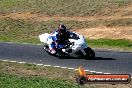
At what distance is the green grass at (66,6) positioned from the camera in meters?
48.2

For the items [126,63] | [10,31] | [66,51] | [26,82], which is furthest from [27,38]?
[26,82]

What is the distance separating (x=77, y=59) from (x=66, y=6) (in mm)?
25464

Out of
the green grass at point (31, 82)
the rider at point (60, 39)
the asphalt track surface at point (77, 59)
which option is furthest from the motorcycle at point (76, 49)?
the green grass at point (31, 82)

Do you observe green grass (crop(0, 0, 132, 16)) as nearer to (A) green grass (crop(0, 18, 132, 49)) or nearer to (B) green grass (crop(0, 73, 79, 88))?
(A) green grass (crop(0, 18, 132, 49))

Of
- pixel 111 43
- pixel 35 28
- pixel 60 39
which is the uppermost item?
Result: pixel 35 28

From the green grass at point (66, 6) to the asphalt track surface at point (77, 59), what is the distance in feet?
61.3

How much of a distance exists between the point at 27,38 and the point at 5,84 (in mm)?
16955

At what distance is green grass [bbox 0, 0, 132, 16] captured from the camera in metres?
48.2

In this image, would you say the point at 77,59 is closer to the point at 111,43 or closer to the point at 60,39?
the point at 60,39

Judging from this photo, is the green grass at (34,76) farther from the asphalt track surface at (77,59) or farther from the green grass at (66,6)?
the green grass at (66,6)

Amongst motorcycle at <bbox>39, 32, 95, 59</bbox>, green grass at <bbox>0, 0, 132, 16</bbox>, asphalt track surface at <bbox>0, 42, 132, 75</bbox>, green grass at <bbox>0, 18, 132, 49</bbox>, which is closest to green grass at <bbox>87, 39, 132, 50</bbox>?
green grass at <bbox>0, 18, 132, 49</bbox>

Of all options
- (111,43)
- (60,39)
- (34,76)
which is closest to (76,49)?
(60,39)

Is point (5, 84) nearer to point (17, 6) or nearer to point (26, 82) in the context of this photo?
point (26, 82)

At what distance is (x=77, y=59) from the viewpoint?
26.3 metres
